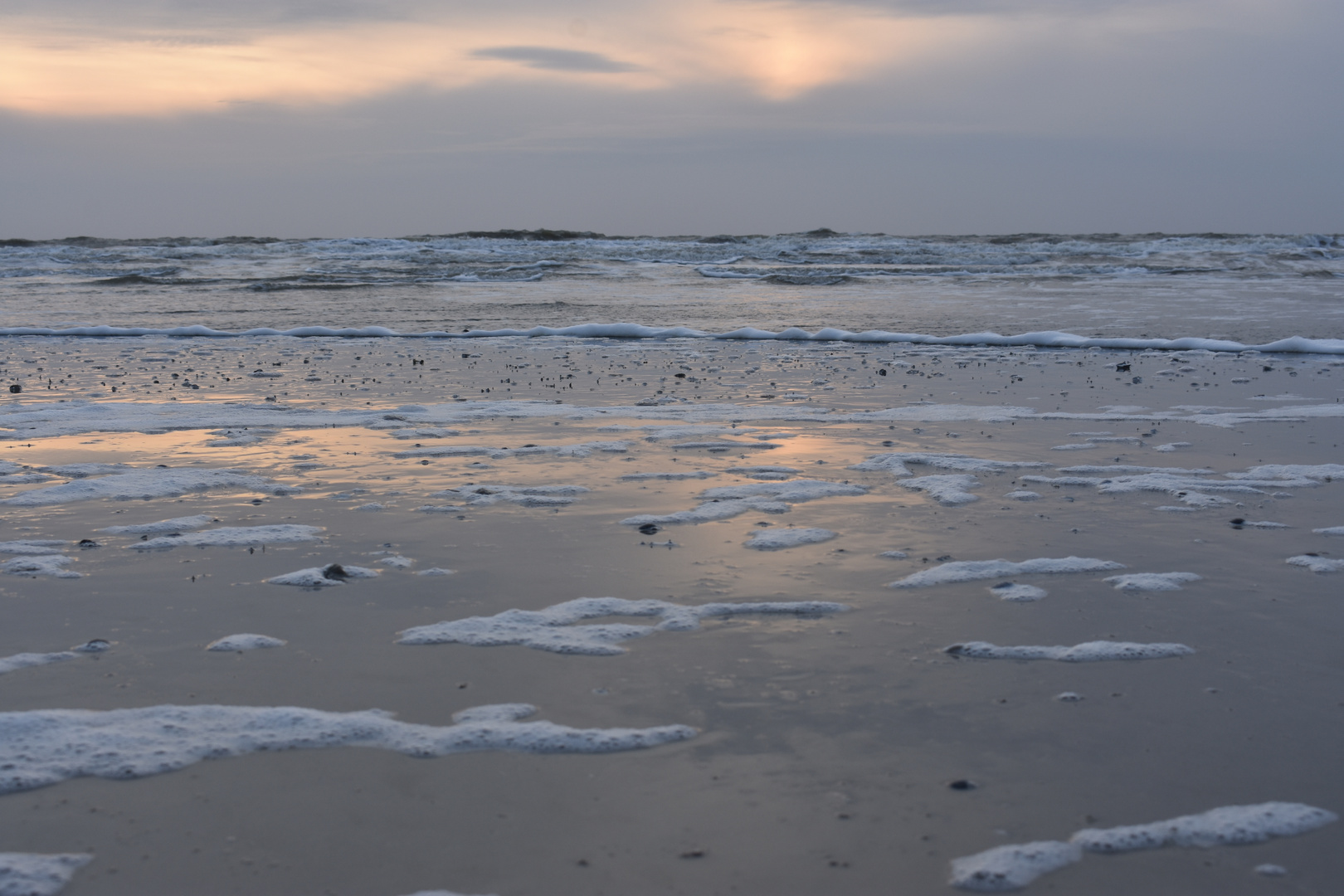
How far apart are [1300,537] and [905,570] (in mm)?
1840

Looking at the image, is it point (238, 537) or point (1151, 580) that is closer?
point (1151, 580)

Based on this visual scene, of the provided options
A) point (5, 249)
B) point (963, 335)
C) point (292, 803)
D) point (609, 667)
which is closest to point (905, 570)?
point (609, 667)

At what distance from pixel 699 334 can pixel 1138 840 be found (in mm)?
13784

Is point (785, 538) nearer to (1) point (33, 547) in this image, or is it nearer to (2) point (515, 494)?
(2) point (515, 494)

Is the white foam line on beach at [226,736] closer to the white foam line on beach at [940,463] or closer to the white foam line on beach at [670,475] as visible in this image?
the white foam line on beach at [670,475]

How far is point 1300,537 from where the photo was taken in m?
4.42

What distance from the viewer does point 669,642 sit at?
3287mm

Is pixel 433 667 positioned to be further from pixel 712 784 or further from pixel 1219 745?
pixel 1219 745

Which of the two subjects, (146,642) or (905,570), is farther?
(905,570)

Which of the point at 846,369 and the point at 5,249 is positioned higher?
the point at 5,249

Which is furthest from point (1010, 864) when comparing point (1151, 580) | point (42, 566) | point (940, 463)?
point (940, 463)

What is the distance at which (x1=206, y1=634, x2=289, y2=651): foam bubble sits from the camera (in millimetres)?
3225

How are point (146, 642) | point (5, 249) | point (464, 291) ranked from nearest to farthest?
1. point (146, 642)
2. point (464, 291)
3. point (5, 249)

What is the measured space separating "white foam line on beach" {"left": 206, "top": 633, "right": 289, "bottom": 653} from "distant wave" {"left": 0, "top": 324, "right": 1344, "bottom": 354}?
12157 millimetres
